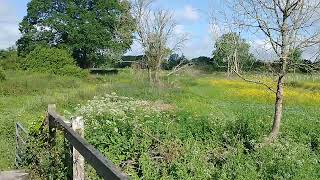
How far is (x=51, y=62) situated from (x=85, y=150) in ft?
164

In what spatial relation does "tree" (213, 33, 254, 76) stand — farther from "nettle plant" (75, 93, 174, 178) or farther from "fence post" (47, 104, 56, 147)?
"fence post" (47, 104, 56, 147)

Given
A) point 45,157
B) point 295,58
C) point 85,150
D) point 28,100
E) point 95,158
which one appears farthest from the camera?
point 28,100

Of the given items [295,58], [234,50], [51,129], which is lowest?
[51,129]

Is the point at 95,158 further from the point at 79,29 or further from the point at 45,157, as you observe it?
the point at 79,29

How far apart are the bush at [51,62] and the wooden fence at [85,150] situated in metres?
44.9

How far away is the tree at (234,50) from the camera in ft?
36.6

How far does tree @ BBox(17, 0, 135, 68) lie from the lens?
196 ft

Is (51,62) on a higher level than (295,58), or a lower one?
lower

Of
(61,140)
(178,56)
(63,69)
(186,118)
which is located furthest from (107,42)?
(61,140)

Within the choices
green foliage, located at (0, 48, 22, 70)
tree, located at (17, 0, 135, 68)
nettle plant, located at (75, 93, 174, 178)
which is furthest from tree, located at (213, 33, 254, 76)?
green foliage, located at (0, 48, 22, 70)

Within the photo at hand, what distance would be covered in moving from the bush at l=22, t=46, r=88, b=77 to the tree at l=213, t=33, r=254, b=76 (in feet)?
133

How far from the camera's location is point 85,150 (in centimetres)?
403

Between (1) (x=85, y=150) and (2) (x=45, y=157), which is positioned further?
(2) (x=45, y=157)

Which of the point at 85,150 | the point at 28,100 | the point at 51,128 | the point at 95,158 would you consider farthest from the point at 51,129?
the point at 28,100
